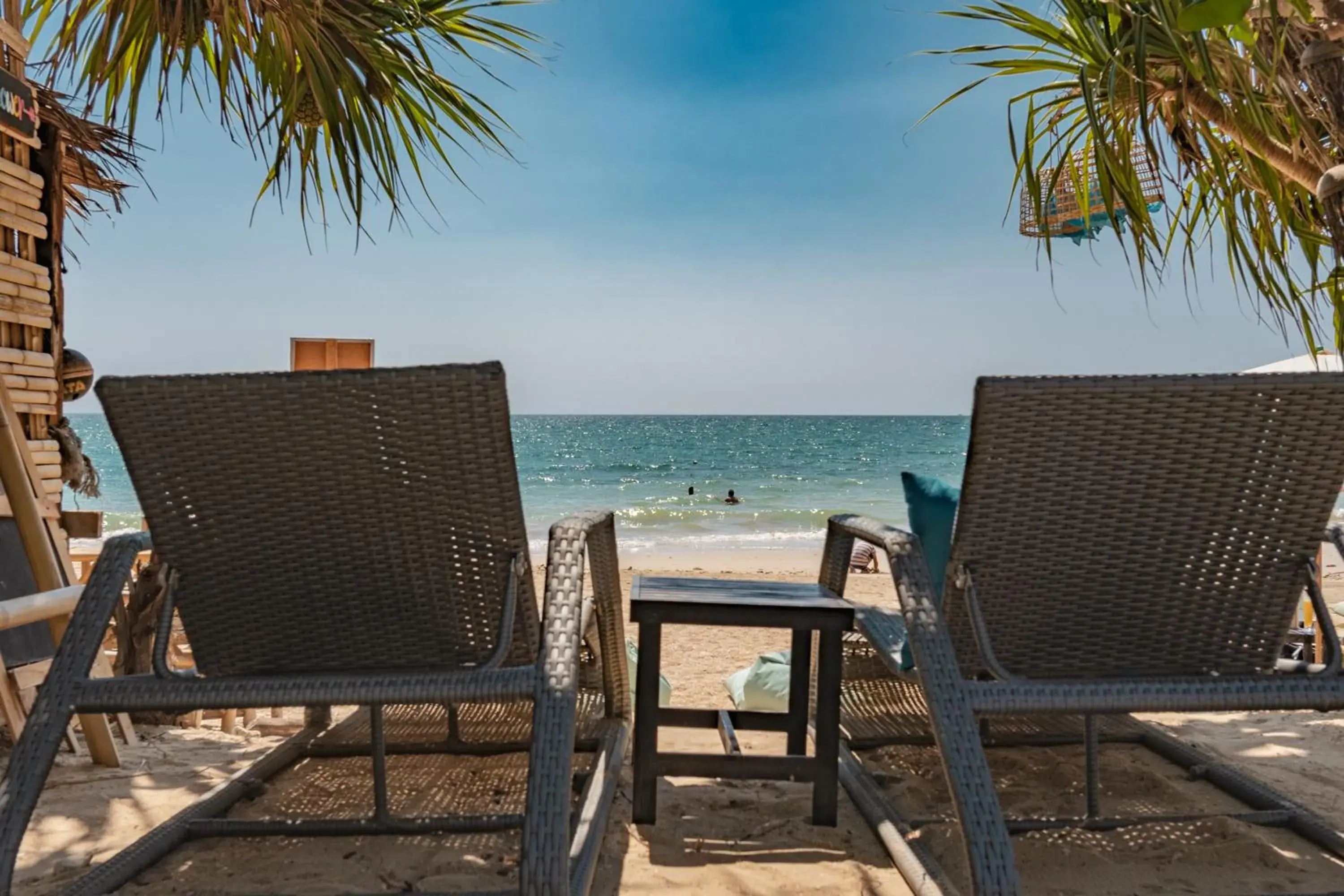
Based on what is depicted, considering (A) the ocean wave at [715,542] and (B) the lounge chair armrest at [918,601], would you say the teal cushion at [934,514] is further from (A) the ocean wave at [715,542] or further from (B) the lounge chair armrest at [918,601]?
(A) the ocean wave at [715,542]

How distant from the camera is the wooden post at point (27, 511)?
2.54 meters

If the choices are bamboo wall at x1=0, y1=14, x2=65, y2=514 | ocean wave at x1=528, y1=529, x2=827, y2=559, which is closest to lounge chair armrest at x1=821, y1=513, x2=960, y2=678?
bamboo wall at x1=0, y1=14, x2=65, y2=514

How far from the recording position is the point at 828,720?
1.72m

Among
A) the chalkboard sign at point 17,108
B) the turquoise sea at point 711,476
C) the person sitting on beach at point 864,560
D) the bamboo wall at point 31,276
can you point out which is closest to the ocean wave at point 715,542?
the turquoise sea at point 711,476

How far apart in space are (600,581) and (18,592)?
172 cm

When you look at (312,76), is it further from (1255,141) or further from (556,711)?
(1255,141)

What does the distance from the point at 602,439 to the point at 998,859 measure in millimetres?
43973

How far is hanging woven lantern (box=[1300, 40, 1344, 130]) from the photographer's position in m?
2.38

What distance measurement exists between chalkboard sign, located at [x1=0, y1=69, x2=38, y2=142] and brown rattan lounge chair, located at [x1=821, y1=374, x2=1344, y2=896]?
10.5 ft

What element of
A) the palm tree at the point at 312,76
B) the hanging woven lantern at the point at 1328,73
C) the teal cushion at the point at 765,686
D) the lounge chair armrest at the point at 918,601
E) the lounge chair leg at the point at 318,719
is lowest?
the teal cushion at the point at 765,686

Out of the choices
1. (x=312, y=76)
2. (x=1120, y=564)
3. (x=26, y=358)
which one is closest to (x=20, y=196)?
(x=26, y=358)

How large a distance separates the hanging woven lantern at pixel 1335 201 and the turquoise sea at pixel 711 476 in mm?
3846

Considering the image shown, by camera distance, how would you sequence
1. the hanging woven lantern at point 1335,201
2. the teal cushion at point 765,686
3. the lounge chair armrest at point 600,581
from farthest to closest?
the teal cushion at point 765,686, the hanging woven lantern at point 1335,201, the lounge chair armrest at point 600,581

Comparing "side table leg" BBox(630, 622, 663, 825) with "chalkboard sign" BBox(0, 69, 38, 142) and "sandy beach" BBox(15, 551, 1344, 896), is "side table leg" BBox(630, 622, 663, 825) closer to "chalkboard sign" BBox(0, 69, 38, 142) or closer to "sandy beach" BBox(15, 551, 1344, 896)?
"sandy beach" BBox(15, 551, 1344, 896)
